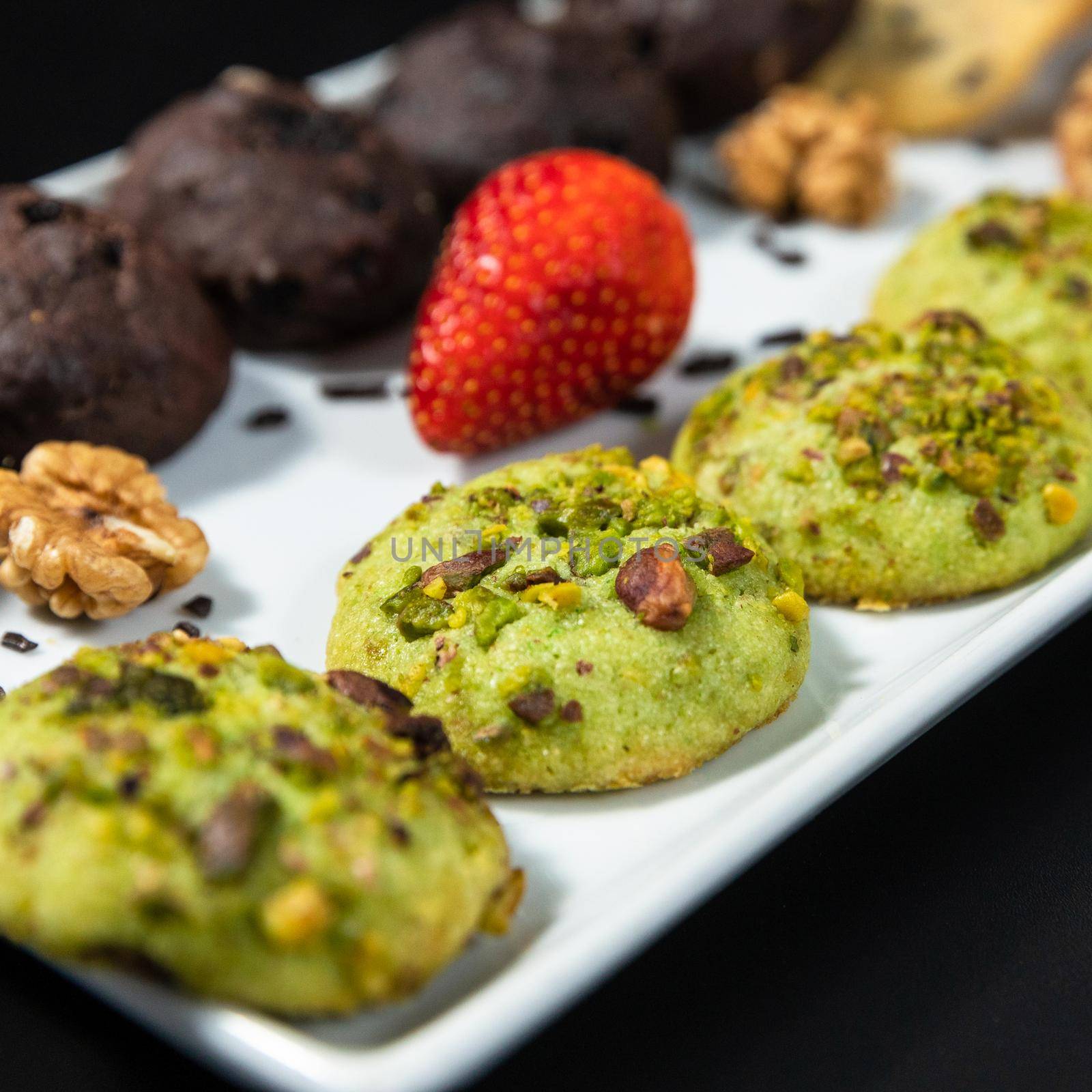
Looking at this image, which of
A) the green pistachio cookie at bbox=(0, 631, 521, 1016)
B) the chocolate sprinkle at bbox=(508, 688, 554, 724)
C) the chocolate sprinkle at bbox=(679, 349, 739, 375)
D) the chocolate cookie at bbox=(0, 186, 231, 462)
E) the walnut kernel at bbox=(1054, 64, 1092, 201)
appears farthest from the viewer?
the walnut kernel at bbox=(1054, 64, 1092, 201)

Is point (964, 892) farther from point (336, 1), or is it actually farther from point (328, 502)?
point (336, 1)

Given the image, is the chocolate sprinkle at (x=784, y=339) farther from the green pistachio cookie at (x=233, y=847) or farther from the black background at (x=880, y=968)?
the green pistachio cookie at (x=233, y=847)

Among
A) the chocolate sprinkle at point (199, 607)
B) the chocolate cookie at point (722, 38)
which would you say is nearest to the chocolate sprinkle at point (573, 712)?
the chocolate sprinkle at point (199, 607)

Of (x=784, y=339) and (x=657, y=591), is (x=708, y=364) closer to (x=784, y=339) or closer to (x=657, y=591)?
(x=784, y=339)

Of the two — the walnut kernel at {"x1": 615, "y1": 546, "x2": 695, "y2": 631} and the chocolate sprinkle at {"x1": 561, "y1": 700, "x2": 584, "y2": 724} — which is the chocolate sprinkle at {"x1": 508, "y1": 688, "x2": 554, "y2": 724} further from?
the walnut kernel at {"x1": 615, "y1": 546, "x2": 695, "y2": 631}

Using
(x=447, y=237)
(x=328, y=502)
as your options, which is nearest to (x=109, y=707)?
(x=328, y=502)

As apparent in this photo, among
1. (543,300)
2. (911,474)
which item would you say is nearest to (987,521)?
(911,474)

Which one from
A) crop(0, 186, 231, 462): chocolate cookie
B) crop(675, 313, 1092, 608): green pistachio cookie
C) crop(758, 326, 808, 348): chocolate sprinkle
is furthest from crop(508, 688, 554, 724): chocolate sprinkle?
crop(758, 326, 808, 348): chocolate sprinkle

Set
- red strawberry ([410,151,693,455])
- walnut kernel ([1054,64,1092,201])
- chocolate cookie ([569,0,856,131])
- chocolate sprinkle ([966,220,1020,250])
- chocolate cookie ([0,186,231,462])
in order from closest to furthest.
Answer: chocolate cookie ([0,186,231,462]) < red strawberry ([410,151,693,455]) < chocolate sprinkle ([966,220,1020,250]) < walnut kernel ([1054,64,1092,201]) < chocolate cookie ([569,0,856,131])
